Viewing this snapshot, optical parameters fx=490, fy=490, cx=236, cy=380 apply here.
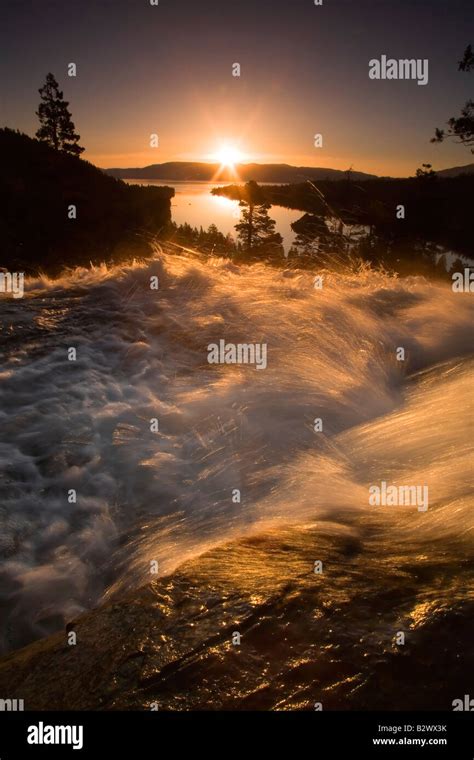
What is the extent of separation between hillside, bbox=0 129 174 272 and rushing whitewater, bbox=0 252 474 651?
1776 centimetres

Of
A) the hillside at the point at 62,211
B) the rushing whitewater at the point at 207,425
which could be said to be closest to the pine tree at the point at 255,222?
the hillside at the point at 62,211

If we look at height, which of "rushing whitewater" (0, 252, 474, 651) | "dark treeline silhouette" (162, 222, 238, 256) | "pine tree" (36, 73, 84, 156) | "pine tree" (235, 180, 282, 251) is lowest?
"rushing whitewater" (0, 252, 474, 651)

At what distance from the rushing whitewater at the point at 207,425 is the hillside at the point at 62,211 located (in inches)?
699

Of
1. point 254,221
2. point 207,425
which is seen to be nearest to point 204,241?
point 207,425

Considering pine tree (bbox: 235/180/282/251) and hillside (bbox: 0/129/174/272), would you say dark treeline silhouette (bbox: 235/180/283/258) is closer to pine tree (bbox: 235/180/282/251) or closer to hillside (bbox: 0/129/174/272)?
pine tree (bbox: 235/180/282/251)

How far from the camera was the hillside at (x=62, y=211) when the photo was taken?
101 feet

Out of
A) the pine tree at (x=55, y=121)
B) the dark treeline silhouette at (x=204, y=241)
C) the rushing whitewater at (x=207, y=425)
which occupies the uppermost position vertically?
the pine tree at (x=55, y=121)

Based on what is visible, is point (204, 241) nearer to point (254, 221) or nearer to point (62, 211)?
point (62, 211)

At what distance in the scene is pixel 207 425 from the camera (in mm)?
6375

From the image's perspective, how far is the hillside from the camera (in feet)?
101

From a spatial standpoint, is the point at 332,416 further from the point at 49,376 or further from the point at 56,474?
the point at 49,376

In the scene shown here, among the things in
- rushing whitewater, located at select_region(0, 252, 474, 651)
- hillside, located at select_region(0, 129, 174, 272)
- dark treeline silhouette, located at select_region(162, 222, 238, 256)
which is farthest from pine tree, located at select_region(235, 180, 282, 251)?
rushing whitewater, located at select_region(0, 252, 474, 651)

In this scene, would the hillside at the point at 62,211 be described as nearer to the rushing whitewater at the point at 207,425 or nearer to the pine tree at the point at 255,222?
the pine tree at the point at 255,222

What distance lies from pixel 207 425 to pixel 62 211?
37.4 m
